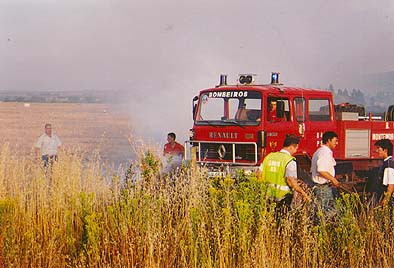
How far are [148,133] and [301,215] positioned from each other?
22.9 meters

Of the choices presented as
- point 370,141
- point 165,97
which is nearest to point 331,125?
point 370,141

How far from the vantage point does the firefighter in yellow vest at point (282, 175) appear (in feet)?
35.8

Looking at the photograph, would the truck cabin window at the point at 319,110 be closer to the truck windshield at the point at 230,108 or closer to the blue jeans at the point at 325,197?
the truck windshield at the point at 230,108

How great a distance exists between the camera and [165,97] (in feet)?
99.0

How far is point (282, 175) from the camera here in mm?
11078

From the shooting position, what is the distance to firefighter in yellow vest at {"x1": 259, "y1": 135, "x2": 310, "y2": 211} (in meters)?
10.9

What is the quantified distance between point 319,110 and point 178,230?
8.09 meters

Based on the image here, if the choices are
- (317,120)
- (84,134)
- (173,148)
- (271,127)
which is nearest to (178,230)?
(271,127)

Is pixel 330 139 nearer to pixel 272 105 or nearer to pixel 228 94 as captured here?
pixel 272 105

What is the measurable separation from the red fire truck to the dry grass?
5172 mm

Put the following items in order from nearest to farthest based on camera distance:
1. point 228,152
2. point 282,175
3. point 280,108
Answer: point 282,175 < point 280,108 < point 228,152

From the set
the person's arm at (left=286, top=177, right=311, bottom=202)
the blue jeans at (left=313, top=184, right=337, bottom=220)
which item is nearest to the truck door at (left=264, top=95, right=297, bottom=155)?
the blue jeans at (left=313, top=184, right=337, bottom=220)

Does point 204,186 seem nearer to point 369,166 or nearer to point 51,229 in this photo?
point 51,229

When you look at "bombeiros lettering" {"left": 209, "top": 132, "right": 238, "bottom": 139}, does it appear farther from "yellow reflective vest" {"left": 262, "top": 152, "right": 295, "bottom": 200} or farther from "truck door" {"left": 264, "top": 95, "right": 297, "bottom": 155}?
"yellow reflective vest" {"left": 262, "top": 152, "right": 295, "bottom": 200}
